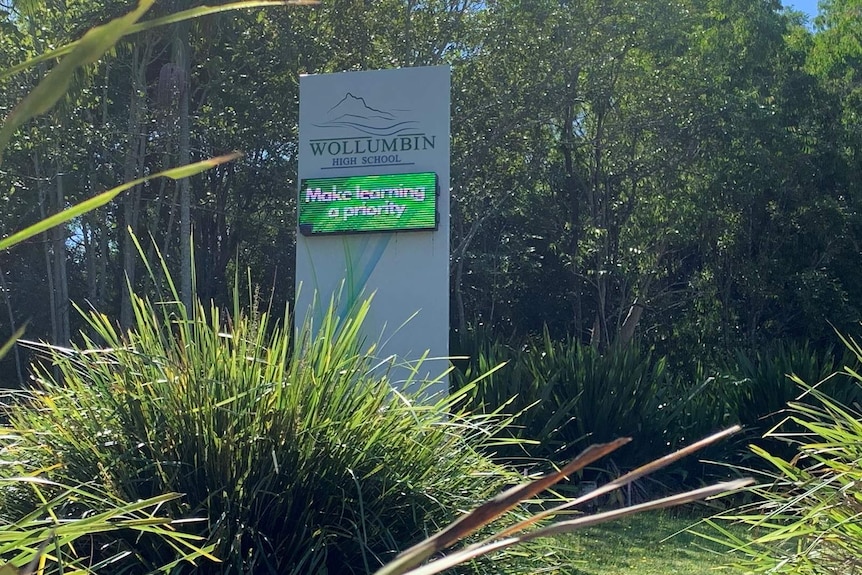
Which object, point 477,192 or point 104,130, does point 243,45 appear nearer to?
point 104,130

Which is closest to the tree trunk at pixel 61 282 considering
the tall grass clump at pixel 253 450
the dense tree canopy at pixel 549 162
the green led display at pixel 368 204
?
the dense tree canopy at pixel 549 162

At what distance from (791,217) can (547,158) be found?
5367 mm

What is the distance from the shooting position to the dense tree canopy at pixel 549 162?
2020 cm

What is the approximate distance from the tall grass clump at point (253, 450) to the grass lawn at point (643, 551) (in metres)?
1.60

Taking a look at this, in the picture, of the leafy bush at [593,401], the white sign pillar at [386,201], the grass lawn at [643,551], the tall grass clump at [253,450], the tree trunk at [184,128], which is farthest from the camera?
the tree trunk at [184,128]

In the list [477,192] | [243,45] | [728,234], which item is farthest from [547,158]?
[243,45]

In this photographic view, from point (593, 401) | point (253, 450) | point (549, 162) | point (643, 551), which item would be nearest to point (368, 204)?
point (593, 401)

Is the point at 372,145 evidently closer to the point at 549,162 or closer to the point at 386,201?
the point at 386,201

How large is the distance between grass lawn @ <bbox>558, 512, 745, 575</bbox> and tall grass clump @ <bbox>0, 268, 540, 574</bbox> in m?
1.60

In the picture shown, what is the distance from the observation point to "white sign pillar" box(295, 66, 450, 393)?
1080 centimetres

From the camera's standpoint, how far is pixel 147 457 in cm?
417

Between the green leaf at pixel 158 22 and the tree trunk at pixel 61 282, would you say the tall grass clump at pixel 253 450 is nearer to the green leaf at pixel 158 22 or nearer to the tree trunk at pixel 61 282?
the green leaf at pixel 158 22

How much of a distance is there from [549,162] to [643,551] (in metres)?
16.2

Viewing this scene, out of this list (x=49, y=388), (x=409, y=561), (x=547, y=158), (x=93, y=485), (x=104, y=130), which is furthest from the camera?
(x=547, y=158)
